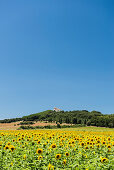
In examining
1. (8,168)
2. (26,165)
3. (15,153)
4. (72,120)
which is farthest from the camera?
(72,120)

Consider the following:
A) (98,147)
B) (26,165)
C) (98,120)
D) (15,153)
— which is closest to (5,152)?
(15,153)

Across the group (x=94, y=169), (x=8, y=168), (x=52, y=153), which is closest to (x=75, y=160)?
(x=52, y=153)

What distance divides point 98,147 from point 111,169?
313 centimetres

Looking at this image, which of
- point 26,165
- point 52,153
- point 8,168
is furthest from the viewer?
point 52,153

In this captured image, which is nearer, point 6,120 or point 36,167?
point 36,167

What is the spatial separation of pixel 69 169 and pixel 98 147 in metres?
3.55

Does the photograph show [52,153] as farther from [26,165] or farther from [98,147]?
[98,147]

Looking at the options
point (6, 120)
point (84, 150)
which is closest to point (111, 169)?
point (84, 150)

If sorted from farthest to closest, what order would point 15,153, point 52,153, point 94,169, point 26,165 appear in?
point 15,153
point 52,153
point 26,165
point 94,169

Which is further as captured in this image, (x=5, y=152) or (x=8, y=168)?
(x=5, y=152)

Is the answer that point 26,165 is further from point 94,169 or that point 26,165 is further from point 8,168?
point 94,169

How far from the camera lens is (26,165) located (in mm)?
7406

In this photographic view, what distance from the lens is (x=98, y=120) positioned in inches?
2921

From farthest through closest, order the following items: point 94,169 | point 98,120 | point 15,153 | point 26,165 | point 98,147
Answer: point 98,120 → point 98,147 → point 15,153 → point 26,165 → point 94,169
